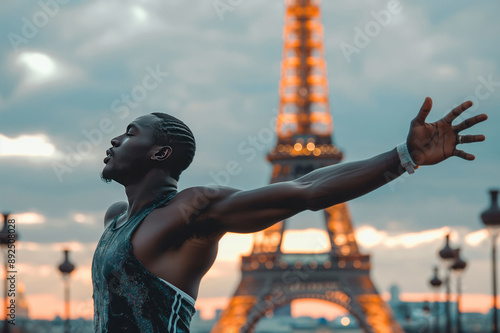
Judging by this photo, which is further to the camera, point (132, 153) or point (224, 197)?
point (132, 153)

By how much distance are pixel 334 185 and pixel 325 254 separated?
198 ft

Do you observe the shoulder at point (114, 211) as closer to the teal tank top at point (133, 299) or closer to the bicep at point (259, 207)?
the teal tank top at point (133, 299)

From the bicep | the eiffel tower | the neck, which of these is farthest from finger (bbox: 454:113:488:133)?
the eiffel tower

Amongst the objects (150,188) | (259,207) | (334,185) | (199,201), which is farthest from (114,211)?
(334,185)

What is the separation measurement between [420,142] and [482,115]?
11.7 inches

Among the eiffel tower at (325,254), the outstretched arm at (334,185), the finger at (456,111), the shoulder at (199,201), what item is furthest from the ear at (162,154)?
the eiffel tower at (325,254)

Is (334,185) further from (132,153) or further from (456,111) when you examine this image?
(132,153)

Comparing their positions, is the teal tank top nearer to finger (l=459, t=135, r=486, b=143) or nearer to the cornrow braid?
the cornrow braid

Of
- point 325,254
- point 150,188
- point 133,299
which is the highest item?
point 325,254

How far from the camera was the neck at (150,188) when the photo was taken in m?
5.37

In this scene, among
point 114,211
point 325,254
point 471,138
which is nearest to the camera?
point 471,138

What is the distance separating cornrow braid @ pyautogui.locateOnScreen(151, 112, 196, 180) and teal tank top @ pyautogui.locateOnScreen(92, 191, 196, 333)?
1.44 ft

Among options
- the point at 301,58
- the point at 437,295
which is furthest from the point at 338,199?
the point at 301,58

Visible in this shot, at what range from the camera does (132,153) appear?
535 centimetres
